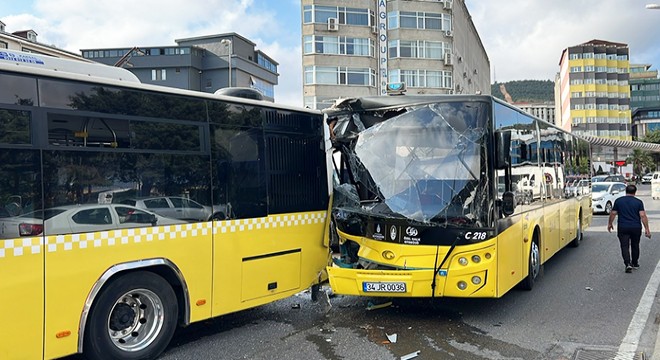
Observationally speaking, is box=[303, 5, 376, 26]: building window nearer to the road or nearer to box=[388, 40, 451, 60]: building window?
box=[388, 40, 451, 60]: building window

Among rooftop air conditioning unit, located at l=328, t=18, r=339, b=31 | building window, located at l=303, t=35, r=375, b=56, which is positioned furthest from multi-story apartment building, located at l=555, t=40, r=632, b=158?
rooftop air conditioning unit, located at l=328, t=18, r=339, b=31

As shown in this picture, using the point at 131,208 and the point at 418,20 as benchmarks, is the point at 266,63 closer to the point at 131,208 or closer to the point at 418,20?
the point at 418,20

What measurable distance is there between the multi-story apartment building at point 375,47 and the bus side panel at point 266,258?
37647 mm

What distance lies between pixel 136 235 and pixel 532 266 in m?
6.21

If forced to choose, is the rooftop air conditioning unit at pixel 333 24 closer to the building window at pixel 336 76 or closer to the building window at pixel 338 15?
the building window at pixel 338 15

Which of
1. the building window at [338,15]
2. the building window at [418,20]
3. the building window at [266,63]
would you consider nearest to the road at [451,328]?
the building window at [338,15]

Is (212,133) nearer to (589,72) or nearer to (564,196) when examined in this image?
(564,196)

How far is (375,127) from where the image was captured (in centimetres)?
700

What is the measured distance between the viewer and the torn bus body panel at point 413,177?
634 cm

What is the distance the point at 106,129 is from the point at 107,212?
2.66ft

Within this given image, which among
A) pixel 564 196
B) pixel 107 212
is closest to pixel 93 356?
pixel 107 212

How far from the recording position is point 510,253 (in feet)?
22.6

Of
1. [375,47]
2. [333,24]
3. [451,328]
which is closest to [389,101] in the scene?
[451,328]

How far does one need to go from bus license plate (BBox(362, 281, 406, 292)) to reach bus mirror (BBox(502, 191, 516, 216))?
5.56 feet
